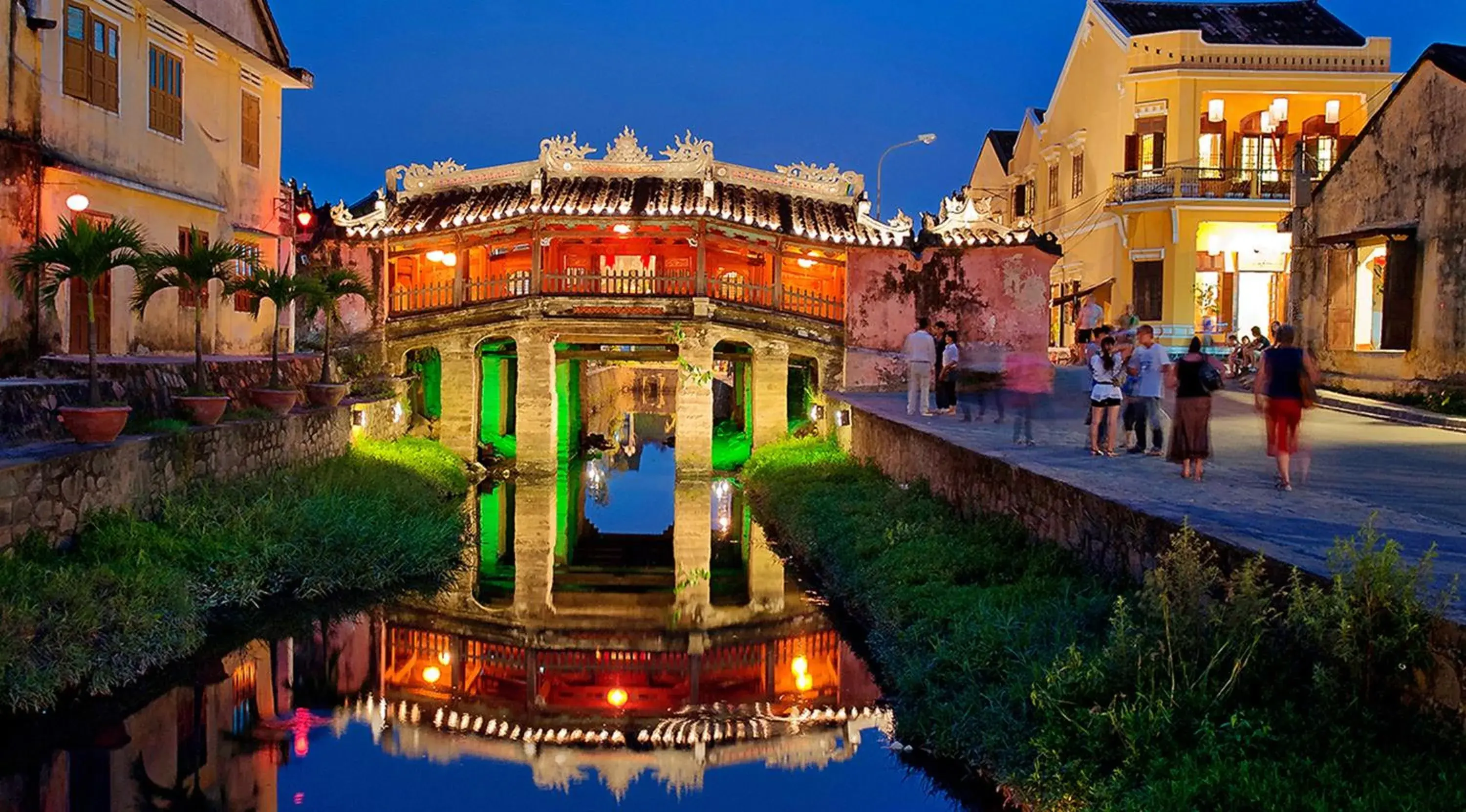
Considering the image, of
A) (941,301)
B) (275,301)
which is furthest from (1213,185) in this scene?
(275,301)

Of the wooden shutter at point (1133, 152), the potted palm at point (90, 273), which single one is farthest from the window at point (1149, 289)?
the potted palm at point (90, 273)

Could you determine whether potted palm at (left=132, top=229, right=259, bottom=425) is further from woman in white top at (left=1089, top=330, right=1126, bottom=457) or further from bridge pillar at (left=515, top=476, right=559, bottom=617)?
woman in white top at (left=1089, top=330, right=1126, bottom=457)

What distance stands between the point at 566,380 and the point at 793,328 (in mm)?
6389

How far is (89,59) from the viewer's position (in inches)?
619

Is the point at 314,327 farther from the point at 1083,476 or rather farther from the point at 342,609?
the point at 1083,476

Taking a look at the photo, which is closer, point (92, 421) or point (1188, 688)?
point (1188, 688)

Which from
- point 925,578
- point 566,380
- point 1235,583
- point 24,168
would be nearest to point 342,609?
point 925,578

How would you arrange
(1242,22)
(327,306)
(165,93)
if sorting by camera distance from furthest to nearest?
(1242,22) → (327,306) → (165,93)

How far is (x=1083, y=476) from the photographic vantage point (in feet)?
35.0

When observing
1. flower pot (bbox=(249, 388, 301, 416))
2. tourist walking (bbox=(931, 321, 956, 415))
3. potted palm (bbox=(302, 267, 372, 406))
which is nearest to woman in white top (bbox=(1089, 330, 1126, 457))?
tourist walking (bbox=(931, 321, 956, 415))

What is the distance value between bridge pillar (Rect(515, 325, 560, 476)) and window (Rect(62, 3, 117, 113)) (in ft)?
29.3

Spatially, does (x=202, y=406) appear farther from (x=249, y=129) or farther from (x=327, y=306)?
(x=249, y=129)

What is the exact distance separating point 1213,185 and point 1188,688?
25829 millimetres

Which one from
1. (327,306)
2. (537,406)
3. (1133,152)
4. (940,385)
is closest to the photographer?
(327,306)
